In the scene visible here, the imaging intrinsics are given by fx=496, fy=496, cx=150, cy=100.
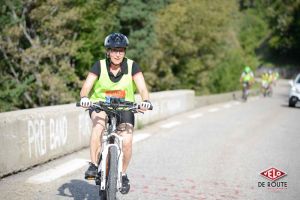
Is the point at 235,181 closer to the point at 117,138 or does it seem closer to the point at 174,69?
the point at 117,138

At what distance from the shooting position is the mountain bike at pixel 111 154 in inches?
199

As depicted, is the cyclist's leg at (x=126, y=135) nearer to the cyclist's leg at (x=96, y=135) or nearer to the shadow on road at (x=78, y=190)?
the cyclist's leg at (x=96, y=135)

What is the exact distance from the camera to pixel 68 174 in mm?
7352

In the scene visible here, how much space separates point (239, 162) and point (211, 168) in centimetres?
84

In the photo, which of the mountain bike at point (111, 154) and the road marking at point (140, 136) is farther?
the road marking at point (140, 136)

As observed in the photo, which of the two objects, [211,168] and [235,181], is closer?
[235,181]

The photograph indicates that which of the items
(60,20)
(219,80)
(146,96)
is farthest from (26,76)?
Answer: (219,80)

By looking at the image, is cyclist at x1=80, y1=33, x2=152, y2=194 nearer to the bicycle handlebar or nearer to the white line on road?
the bicycle handlebar

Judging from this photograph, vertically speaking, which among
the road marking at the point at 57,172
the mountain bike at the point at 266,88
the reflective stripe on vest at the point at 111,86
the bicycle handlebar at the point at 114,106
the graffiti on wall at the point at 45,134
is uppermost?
the reflective stripe on vest at the point at 111,86

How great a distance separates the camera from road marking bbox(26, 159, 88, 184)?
6.91 metres

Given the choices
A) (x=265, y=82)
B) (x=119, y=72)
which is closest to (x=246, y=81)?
(x=265, y=82)

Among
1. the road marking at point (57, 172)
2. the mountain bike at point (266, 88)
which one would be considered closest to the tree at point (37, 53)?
the mountain bike at point (266, 88)

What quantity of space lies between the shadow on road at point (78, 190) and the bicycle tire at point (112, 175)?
96 cm

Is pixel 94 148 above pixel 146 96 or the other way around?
the other way around
